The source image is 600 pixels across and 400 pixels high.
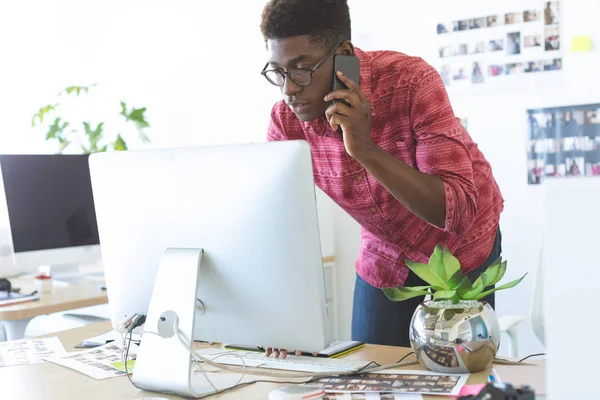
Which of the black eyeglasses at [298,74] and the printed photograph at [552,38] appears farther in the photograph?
the printed photograph at [552,38]

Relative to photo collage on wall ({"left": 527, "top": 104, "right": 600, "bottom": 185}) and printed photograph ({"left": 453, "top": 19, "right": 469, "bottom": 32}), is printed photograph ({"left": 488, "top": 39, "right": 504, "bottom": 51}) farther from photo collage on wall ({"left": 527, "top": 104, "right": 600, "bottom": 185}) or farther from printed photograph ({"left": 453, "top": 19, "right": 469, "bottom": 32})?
photo collage on wall ({"left": 527, "top": 104, "right": 600, "bottom": 185})

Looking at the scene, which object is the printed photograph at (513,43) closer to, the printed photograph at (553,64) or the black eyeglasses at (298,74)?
the printed photograph at (553,64)

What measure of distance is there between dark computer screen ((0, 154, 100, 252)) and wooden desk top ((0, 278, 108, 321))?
0.60 feet

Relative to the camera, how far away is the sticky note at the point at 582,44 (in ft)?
8.95

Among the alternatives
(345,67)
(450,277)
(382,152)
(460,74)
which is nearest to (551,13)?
(460,74)

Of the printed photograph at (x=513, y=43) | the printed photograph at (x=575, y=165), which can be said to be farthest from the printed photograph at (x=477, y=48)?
the printed photograph at (x=575, y=165)

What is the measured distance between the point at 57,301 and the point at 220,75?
1926 millimetres

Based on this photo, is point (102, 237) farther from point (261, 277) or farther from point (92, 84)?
point (92, 84)

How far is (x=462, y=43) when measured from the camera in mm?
3020

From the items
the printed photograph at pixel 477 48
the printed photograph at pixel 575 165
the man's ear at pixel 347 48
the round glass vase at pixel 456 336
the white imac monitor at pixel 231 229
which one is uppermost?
the printed photograph at pixel 477 48

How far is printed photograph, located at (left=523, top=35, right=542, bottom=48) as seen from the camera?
2844mm

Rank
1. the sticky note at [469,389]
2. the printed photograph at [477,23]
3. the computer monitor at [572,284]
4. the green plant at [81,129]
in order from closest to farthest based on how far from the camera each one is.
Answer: the computer monitor at [572,284] → the sticky note at [469,389] → the printed photograph at [477,23] → the green plant at [81,129]

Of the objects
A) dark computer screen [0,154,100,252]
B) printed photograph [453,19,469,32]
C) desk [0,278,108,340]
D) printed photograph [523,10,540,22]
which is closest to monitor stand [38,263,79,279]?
dark computer screen [0,154,100,252]

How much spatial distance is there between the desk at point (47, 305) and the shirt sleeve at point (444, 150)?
4.13 feet
